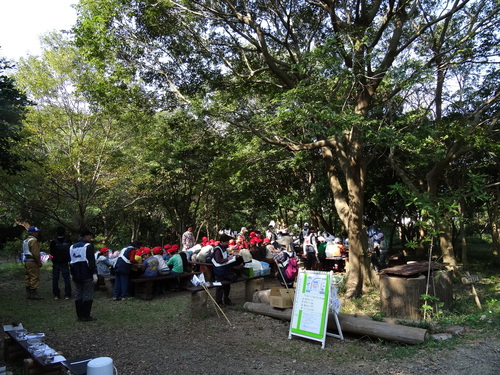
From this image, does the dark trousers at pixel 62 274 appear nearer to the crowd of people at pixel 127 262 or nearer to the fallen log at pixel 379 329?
the crowd of people at pixel 127 262

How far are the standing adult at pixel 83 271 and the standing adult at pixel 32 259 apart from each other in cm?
287

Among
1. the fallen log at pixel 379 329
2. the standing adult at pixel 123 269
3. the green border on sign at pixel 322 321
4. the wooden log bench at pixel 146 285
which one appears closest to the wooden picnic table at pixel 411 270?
the fallen log at pixel 379 329

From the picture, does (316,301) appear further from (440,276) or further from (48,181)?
(48,181)

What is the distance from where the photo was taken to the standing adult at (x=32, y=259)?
9.20 meters

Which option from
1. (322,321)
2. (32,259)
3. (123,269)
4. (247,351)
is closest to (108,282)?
(123,269)

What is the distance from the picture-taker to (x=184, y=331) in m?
6.70

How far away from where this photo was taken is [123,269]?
921cm

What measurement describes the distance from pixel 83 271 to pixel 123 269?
7.54 feet

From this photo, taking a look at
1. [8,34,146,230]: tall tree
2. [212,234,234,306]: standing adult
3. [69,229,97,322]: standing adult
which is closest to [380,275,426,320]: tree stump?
[212,234,234,306]: standing adult

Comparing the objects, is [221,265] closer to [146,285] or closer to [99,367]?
[146,285]

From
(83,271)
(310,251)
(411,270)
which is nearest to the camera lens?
(83,271)

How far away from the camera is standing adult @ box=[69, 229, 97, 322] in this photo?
696cm

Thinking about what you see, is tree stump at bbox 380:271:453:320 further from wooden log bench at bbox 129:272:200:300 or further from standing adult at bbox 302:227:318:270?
standing adult at bbox 302:227:318:270

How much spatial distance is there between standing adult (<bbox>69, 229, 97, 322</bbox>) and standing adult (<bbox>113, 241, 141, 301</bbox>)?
197 centimetres
